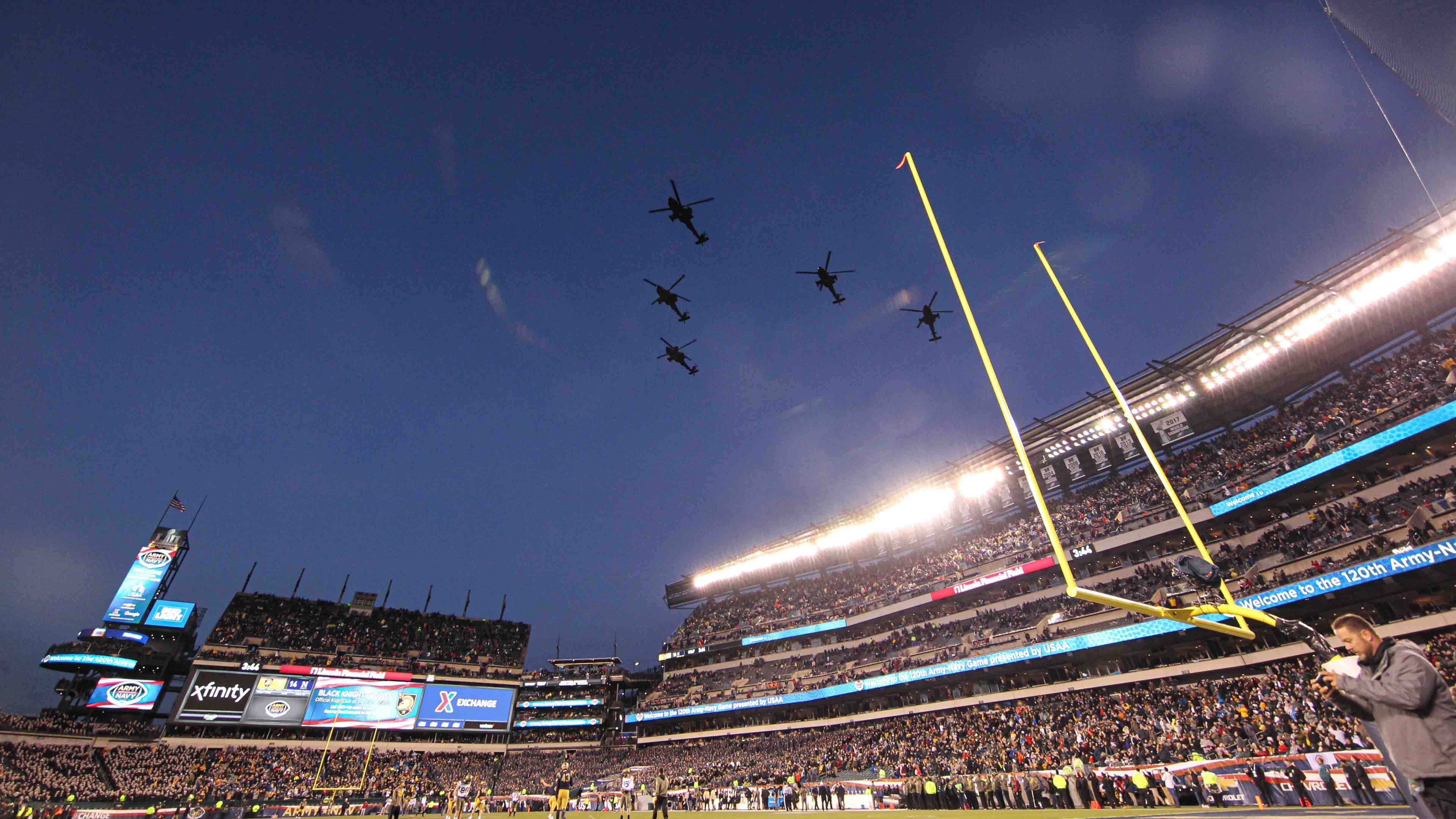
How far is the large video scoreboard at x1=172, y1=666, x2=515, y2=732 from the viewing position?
1893 inches

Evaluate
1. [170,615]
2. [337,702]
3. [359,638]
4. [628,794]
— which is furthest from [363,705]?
[628,794]

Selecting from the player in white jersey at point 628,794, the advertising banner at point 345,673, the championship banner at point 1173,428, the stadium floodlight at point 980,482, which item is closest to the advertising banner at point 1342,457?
the championship banner at point 1173,428

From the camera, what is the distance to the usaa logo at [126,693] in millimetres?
46938

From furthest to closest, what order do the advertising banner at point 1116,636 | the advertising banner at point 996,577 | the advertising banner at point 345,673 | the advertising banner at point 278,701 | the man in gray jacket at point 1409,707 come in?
the advertising banner at point 345,673
the advertising banner at point 278,701
the advertising banner at point 996,577
the advertising banner at point 1116,636
the man in gray jacket at point 1409,707

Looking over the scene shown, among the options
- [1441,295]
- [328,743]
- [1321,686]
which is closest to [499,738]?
[328,743]

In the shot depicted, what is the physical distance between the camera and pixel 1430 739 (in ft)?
13.4

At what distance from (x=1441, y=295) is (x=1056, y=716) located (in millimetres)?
28850

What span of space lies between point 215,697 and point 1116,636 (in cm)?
6928

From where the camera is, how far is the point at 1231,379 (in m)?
34.3

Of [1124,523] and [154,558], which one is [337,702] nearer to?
[154,558]

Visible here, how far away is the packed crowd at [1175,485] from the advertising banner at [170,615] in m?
49.8

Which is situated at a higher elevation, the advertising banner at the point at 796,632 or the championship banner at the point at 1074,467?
the championship banner at the point at 1074,467

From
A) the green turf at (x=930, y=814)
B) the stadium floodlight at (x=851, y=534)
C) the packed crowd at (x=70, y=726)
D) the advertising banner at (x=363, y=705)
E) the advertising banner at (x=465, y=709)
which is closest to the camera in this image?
the green turf at (x=930, y=814)

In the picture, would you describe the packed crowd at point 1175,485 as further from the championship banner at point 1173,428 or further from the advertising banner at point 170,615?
the advertising banner at point 170,615
